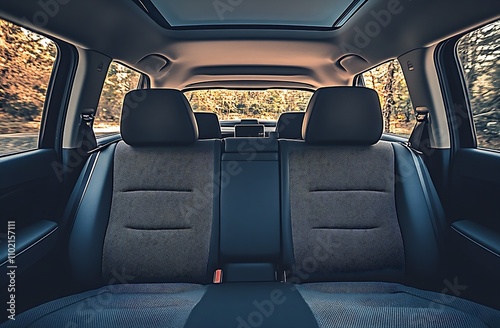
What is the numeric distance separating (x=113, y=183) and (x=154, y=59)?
1.68 meters

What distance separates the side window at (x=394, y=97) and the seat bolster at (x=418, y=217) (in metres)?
0.92

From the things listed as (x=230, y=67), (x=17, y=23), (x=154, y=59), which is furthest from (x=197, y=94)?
(x=17, y=23)

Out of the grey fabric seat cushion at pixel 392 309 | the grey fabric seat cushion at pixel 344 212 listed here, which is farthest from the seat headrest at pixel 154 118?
the grey fabric seat cushion at pixel 392 309

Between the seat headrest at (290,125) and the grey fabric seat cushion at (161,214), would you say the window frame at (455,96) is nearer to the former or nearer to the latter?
the seat headrest at (290,125)

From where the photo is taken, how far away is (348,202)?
1.96m

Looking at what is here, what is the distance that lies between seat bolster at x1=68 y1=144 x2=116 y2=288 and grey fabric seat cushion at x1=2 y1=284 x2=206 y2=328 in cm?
14

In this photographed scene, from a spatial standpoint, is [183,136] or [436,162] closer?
[183,136]

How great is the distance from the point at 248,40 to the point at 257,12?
456 millimetres

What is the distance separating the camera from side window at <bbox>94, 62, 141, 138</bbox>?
2726 millimetres

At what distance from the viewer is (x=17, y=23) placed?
5.79 feet

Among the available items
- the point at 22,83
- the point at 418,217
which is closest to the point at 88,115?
the point at 22,83

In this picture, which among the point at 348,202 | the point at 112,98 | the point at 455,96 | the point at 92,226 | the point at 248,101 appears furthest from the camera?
the point at 248,101

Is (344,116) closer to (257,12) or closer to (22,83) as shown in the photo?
(257,12)

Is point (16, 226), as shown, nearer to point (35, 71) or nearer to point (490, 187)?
point (35, 71)
